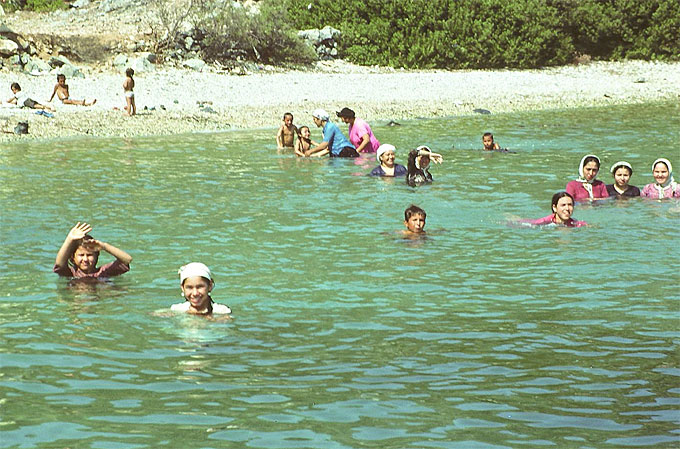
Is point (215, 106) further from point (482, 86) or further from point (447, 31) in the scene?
point (447, 31)

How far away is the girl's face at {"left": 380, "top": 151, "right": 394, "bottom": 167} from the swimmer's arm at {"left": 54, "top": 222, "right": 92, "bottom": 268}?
29.5ft

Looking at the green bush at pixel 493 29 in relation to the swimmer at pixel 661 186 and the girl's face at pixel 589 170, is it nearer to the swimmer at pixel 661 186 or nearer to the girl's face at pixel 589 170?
the girl's face at pixel 589 170

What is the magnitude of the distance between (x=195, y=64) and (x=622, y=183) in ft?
69.3

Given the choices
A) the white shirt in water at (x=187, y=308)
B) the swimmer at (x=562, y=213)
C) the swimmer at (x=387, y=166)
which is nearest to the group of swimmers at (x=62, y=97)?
the swimmer at (x=387, y=166)

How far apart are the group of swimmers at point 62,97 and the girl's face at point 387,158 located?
10.1 meters

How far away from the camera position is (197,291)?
9.60m

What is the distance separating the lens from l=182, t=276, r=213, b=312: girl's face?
959 centimetres

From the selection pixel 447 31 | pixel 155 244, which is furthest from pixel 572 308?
pixel 447 31

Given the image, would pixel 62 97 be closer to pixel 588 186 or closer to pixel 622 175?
pixel 588 186

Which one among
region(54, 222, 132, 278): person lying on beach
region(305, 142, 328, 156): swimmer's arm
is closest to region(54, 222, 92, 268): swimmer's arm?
region(54, 222, 132, 278): person lying on beach

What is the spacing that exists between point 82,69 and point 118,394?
27.5 meters

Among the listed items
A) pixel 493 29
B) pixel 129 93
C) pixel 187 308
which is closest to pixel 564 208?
pixel 187 308

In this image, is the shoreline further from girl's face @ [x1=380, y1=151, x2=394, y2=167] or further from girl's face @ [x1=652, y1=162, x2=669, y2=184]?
girl's face @ [x1=652, y1=162, x2=669, y2=184]

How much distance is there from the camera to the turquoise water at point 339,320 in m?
7.10
